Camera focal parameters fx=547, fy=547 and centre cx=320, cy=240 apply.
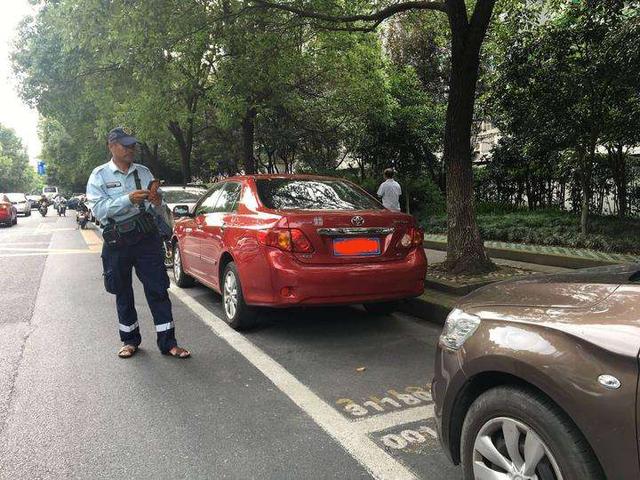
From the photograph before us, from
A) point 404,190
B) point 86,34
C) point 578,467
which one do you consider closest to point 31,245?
point 86,34

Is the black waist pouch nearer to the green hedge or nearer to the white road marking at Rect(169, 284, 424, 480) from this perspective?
the white road marking at Rect(169, 284, 424, 480)

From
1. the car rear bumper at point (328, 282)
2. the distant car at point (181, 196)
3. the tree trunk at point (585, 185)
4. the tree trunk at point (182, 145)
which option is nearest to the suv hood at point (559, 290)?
the car rear bumper at point (328, 282)

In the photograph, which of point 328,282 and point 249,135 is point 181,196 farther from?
point 328,282

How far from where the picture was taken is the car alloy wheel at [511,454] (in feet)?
6.43

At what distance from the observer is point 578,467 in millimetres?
1812

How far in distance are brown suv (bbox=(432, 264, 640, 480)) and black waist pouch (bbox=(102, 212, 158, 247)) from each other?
2827mm

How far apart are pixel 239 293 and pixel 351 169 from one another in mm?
15434

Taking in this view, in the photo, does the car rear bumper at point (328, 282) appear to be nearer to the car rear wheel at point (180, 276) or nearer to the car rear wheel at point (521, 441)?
the car rear wheel at point (521, 441)

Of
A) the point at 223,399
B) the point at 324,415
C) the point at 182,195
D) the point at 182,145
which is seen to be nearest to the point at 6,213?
the point at 182,145

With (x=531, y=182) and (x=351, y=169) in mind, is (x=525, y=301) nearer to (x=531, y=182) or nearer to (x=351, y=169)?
(x=531, y=182)

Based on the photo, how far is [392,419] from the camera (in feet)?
11.2

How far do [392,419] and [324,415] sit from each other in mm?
429

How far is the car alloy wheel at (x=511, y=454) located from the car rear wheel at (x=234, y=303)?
3.28 meters

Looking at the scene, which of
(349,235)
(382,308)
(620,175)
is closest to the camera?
(349,235)
